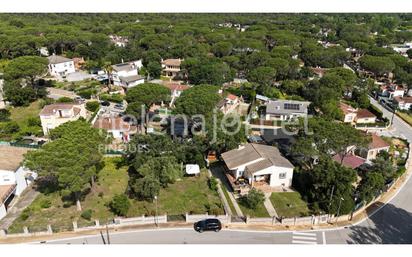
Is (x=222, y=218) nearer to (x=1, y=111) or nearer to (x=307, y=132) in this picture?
(x=307, y=132)

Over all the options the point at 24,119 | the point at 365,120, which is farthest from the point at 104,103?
the point at 365,120

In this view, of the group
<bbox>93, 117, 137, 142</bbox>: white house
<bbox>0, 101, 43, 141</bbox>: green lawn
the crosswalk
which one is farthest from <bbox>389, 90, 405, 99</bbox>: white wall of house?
<bbox>0, 101, 43, 141</bbox>: green lawn

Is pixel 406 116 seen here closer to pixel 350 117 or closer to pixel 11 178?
pixel 350 117

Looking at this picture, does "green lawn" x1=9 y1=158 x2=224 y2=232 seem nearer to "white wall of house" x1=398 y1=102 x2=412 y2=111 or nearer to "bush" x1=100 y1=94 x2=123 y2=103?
"bush" x1=100 y1=94 x2=123 y2=103

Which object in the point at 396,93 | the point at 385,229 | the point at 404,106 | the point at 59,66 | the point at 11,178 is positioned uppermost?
the point at 59,66

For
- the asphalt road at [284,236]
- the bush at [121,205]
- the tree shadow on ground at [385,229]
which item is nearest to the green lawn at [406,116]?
the tree shadow on ground at [385,229]

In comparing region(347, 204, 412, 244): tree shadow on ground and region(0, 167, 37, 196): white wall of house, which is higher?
region(0, 167, 37, 196): white wall of house

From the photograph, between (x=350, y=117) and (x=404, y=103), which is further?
(x=404, y=103)
